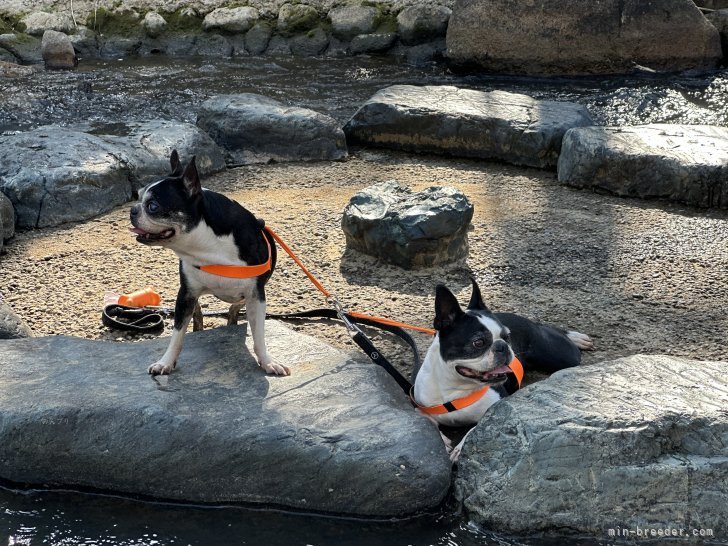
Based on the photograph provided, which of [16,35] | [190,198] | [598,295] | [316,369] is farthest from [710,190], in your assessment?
[16,35]

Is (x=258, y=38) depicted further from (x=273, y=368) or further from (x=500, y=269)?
(x=273, y=368)

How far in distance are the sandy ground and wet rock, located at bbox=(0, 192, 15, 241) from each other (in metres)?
0.07

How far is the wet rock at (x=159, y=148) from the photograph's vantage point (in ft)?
24.9

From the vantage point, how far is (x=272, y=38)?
44.5 ft

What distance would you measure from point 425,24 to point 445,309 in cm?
961

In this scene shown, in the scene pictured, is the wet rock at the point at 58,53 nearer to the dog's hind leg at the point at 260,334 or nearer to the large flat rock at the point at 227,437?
the large flat rock at the point at 227,437

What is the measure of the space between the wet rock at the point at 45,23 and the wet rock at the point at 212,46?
1854 millimetres

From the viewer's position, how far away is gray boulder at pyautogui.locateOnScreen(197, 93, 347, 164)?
27.6 feet

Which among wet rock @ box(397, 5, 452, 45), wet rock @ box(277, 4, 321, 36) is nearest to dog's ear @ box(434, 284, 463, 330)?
wet rock @ box(397, 5, 452, 45)

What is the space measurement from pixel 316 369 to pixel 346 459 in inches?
26.4

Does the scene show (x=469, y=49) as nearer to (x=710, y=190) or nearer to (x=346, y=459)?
(x=710, y=190)

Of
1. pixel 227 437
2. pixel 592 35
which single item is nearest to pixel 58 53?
pixel 592 35

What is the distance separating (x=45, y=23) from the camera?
44.8ft

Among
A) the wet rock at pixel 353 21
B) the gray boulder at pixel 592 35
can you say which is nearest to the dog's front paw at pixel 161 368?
the gray boulder at pixel 592 35
